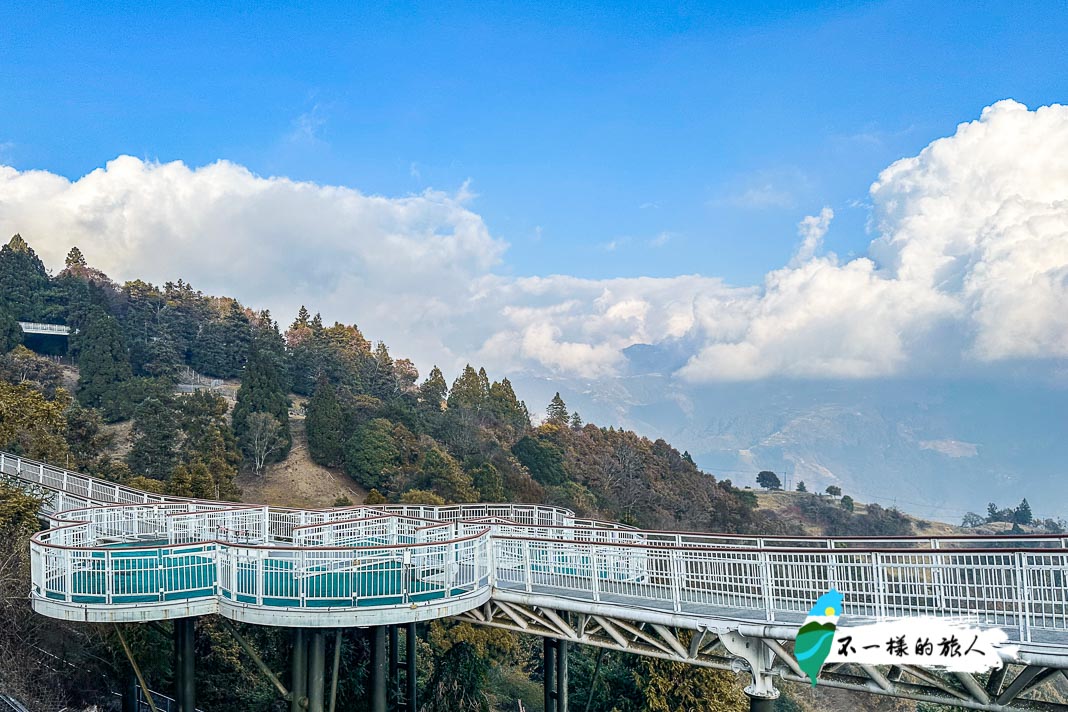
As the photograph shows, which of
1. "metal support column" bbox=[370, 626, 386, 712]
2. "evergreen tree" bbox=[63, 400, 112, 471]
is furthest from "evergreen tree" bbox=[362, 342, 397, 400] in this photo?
"metal support column" bbox=[370, 626, 386, 712]

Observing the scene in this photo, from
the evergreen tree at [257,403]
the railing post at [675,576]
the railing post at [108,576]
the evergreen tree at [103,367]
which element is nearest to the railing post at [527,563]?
the railing post at [675,576]

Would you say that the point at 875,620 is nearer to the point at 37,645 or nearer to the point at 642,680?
the point at 642,680

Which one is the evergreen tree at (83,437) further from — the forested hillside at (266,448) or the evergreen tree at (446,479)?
the evergreen tree at (446,479)

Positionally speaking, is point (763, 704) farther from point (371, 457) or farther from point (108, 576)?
point (371, 457)

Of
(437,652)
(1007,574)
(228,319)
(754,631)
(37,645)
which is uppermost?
(228,319)

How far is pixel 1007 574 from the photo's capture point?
1070 cm

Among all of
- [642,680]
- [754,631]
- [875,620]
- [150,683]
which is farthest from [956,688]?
[150,683]

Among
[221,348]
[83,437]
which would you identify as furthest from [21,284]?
[83,437]

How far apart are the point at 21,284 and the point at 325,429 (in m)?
38.1

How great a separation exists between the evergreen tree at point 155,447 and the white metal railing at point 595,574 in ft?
108

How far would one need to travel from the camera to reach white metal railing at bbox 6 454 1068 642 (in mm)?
10570

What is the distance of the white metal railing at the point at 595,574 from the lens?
34.7 ft

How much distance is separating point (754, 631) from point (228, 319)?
263 ft

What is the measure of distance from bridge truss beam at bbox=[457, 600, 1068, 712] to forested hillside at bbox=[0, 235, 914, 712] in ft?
24.0
